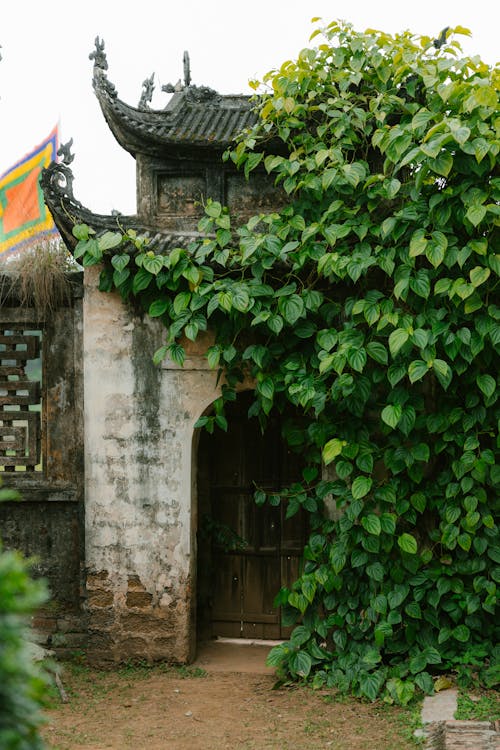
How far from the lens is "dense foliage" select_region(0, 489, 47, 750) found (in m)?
2.18

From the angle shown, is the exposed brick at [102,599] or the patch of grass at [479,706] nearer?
the patch of grass at [479,706]

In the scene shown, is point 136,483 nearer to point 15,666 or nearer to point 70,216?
point 70,216

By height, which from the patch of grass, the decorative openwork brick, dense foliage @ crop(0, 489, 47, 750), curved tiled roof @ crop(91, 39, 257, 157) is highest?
curved tiled roof @ crop(91, 39, 257, 157)

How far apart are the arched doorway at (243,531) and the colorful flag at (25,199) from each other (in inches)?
91.3

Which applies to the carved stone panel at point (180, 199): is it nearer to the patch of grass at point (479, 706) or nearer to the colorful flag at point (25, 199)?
the colorful flag at point (25, 199)

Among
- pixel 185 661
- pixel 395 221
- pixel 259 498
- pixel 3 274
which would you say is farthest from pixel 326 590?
pixel 3 274

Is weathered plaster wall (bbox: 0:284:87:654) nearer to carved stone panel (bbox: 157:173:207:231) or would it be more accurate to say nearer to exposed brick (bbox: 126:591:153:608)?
exposed brick (bbox: 126:591:153:608)

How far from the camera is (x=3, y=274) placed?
664cm

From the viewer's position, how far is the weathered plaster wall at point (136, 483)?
6.26 metres

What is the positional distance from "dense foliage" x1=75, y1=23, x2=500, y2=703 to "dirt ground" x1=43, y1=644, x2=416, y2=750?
28 centimetres

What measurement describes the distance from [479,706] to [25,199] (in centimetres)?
538

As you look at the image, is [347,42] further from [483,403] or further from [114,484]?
[114,484]

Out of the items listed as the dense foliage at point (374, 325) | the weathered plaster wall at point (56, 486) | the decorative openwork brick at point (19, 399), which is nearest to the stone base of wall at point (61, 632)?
the weathered plaster wall at point (56, 486)

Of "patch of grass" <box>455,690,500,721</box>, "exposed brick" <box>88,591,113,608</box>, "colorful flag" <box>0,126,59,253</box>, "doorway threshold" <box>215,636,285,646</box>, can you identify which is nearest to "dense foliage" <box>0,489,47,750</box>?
"patch of grass" <box>455,690,500,721</box>
